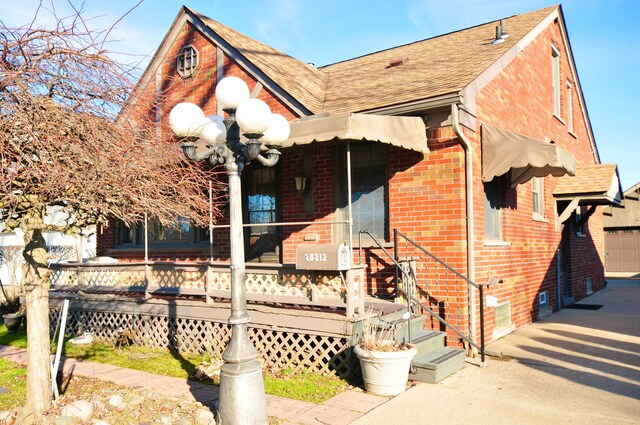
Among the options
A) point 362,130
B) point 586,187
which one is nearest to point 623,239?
point 586,187

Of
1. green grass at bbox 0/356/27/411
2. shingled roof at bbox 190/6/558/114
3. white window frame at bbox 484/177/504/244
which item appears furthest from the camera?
white window frame at bbox 484/177/504/244

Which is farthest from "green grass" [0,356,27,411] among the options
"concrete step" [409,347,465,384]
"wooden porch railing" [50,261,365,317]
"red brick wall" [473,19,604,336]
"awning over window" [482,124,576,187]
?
"awning over window" [482,124,576,187]

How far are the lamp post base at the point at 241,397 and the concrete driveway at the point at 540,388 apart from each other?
108cm

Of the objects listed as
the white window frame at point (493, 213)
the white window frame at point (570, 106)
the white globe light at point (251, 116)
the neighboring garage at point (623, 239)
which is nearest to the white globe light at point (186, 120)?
the white globe light at point (251, 116)

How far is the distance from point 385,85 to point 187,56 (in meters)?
4.81

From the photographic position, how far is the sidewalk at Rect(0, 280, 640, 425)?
554 cm

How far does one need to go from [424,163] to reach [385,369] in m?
3.75

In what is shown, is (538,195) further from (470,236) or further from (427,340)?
(427,340)

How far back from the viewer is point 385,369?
6246mm

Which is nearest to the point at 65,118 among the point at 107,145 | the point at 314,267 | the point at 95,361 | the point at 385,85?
the point at 107,145

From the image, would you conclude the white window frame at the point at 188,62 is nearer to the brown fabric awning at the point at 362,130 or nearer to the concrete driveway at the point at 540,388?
the brown fabric awning at the point at 362,130

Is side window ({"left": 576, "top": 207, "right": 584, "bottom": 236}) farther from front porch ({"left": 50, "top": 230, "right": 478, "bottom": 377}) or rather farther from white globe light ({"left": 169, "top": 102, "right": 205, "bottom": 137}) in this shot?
white globe light ({"left": 169, "top": 102, "right": 205, "bottom": 137})

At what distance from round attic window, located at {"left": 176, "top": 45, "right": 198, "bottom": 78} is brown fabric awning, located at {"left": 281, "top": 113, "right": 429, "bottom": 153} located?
16.6ft

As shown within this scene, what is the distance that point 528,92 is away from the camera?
11.6m
